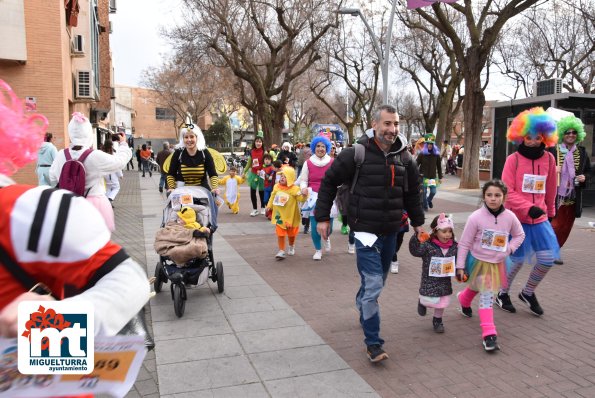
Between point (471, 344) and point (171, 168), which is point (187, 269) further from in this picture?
point (471, 344)

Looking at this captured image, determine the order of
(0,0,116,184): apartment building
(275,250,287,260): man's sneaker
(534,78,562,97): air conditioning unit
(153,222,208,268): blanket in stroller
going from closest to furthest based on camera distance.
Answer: (153,222,208,268): blanket in stroller
(275,250,287,260): man's sneaker
(0,0,116,184): apartment building
(534,78,562,97): air conditioning unit

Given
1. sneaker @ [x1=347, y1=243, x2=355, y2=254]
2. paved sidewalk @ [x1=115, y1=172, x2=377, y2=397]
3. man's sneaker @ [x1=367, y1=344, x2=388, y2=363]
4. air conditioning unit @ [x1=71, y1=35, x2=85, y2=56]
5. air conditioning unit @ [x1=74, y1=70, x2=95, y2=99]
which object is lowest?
paved sidewalk @ [x1=115, y1=172, x2=377, y2=397]

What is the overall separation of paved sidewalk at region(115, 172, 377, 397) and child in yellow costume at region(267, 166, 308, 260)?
4.71 feet

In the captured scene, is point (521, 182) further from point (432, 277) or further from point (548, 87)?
point (548, 87)

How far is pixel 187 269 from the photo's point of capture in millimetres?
5203

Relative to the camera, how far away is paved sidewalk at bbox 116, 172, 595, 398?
3.65 meters

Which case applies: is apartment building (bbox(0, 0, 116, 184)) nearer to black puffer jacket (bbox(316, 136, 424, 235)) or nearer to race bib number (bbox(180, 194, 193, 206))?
race bib number (bbox(180, 194, 193, 206))

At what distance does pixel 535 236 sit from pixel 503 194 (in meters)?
0.77

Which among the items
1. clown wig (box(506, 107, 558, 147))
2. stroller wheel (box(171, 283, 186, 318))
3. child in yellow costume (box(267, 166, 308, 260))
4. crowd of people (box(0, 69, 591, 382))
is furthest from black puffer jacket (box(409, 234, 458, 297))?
child in yellow costume (box(267, 166, 308, 260))

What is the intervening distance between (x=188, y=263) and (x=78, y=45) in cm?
1646

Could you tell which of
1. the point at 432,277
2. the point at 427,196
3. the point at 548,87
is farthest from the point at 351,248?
the point at 548,87

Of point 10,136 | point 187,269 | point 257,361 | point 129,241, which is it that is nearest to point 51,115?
point 129,241

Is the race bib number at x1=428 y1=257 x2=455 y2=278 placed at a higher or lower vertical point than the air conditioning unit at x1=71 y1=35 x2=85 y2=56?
lower

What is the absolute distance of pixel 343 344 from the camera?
4.43 meters
